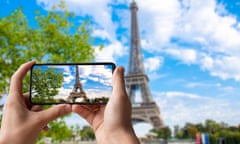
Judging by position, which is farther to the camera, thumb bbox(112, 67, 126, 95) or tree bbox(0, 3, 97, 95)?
tree bbox(0, 3, 97, 95)

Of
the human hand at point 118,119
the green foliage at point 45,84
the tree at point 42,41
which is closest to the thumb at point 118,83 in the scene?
the human hand at point 118,119

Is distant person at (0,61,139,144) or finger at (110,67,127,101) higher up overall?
finger at (110,67,127,101)

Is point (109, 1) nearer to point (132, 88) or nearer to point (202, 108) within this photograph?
point (132, 88)

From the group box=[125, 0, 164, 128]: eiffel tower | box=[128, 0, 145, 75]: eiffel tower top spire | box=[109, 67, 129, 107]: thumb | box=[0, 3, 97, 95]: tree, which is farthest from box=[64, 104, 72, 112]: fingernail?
box=[128, 0, 145, 75]: eiffel tower top spire

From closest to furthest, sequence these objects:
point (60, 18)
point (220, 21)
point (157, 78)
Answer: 1. point (60, 18)
2. point (220, 21)
3. point (157, 78)

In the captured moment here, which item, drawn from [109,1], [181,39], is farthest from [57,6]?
[181,39]

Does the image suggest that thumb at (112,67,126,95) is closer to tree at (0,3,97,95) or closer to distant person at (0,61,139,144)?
distant person at (0,61,139,144)
